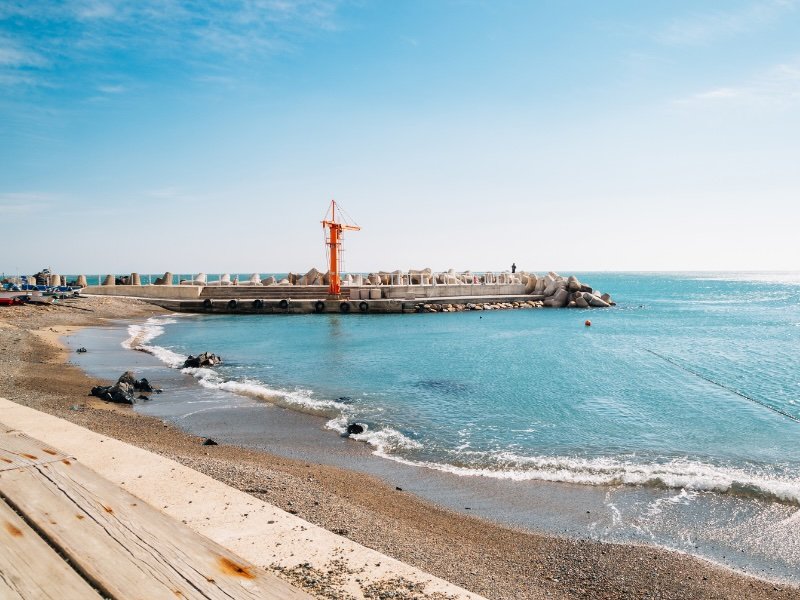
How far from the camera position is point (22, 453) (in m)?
2.49

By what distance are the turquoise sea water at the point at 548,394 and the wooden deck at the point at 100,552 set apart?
284 inches

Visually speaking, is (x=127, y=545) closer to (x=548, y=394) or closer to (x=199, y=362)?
(x=548, y=394)

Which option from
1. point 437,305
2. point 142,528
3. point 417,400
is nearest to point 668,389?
point 417,400

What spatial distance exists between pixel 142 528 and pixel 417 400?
39.1ft

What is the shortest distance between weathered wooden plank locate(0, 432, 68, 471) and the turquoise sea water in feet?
22.8

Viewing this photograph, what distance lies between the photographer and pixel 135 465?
5.40 m

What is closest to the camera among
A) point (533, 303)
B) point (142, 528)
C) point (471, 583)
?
point (142, 528)

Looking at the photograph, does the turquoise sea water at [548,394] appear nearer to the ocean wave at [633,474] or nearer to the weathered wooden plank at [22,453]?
the ocean wave at [633,474]

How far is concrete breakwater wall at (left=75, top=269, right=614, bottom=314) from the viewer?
43.1 meters

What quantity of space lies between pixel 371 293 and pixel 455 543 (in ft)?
128

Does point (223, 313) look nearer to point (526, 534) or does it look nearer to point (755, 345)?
point (755, 345)

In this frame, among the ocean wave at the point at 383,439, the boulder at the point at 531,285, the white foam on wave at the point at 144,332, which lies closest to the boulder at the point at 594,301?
the boulder at the point at 531,285

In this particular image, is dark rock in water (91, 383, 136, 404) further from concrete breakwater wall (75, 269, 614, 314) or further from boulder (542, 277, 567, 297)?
boulder (542, 277, 567, 297)

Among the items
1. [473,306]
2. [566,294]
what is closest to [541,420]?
[473,306]
